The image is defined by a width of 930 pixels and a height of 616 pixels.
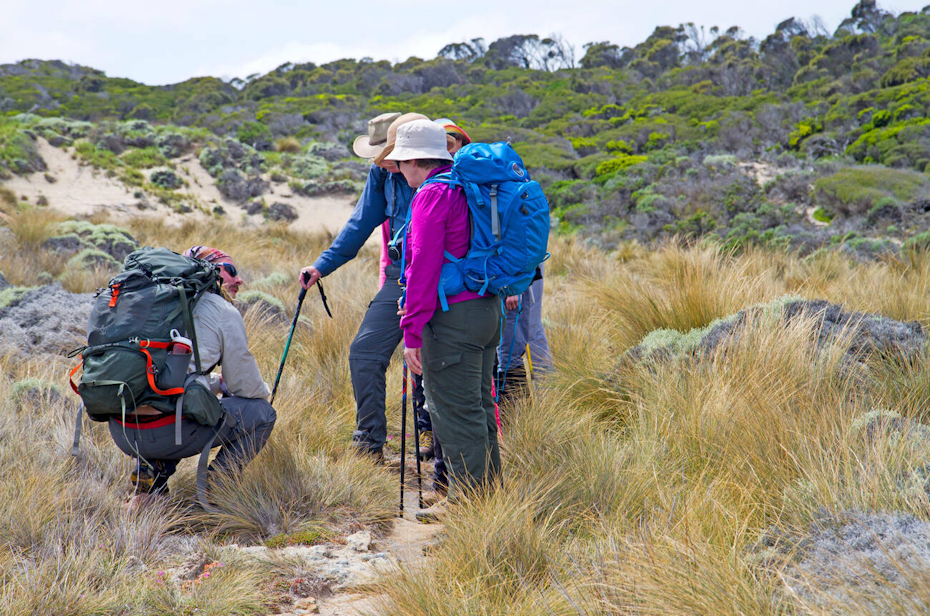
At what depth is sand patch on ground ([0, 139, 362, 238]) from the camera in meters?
16.8

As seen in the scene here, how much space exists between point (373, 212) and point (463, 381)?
1532mm

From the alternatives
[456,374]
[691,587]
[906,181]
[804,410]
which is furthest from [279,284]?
[906,181]

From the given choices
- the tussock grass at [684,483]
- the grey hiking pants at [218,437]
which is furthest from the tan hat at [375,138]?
the tussock grass at [684,483]

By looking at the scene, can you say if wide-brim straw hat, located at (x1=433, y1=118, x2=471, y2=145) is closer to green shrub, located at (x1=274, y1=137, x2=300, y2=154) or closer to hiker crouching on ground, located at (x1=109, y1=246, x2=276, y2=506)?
hiker crouching on ground, located at (x1=109, y1=246, x2=276, y2=506)

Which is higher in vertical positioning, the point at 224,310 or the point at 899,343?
the point at 224,310

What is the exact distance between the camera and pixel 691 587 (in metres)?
1.94

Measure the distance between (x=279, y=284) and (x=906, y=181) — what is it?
12.1 m

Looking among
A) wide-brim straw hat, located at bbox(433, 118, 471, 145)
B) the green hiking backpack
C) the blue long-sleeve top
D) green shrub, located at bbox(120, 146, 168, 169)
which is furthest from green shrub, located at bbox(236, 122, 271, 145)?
the green hiking backpack

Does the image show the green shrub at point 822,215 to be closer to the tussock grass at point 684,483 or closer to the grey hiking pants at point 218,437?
Answer: the tussock grass at point 684,483

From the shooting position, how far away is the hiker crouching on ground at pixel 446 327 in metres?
2.74

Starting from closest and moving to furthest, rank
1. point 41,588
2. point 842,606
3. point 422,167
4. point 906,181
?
point 842,606, point 41,588, point 422,167, point 906,181

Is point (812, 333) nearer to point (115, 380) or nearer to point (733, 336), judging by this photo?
point (733, 336)

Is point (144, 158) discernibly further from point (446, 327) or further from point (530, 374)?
point (446, 327)

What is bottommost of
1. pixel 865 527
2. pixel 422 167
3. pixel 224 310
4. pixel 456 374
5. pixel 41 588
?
pixel 41 588
